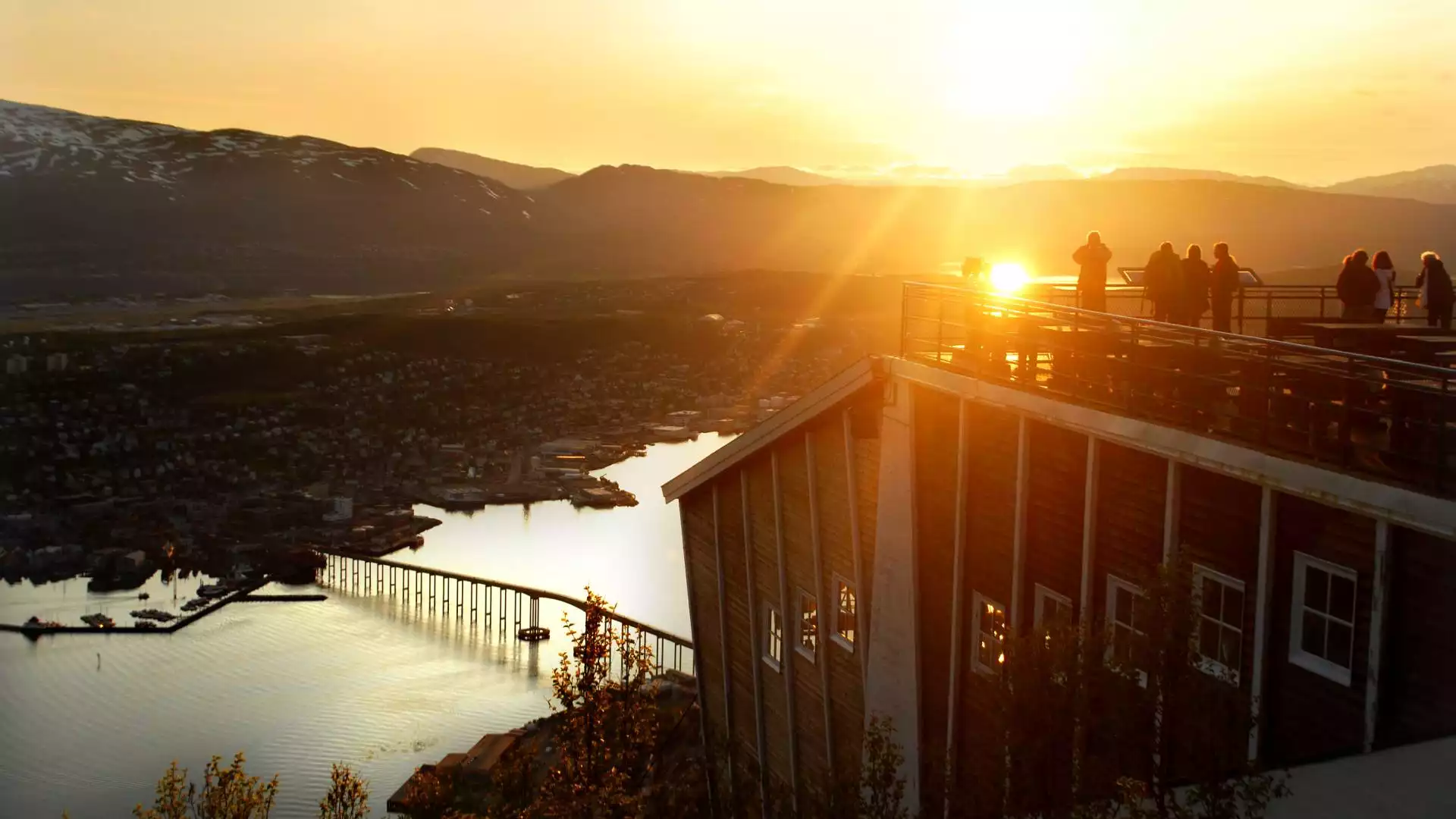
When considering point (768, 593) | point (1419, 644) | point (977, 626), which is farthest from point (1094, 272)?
point (1419, 644)

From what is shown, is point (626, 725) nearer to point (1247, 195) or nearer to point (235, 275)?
point (1247, 195)

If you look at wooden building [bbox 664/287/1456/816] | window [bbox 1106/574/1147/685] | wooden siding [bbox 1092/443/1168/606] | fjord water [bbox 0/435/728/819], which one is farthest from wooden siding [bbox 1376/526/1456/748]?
fjord water [bbox 0/435/728/819]

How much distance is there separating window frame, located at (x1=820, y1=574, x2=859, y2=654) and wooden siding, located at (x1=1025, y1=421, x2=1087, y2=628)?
2960mm

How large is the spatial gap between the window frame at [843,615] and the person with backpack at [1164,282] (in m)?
3.64

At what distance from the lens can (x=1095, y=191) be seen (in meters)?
128

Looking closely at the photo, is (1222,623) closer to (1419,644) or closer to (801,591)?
(1419,644)

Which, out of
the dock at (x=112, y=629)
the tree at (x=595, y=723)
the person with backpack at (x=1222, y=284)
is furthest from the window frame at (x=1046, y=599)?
the dock at (x=112, y=629)

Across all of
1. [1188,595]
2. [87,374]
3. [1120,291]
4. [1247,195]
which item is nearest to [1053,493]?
[1188,595]

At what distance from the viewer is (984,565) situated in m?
8.92

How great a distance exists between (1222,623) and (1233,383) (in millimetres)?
1285

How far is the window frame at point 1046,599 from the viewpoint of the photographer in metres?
7.79

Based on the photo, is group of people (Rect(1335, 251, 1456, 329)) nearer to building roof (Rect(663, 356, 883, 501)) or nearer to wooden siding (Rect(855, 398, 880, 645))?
building roof (Rect(663, 356, 883, 501))

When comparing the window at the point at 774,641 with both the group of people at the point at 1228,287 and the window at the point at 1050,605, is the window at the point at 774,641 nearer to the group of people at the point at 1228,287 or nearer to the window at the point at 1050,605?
the window at the point at 1050,605

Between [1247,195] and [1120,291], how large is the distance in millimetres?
81249
